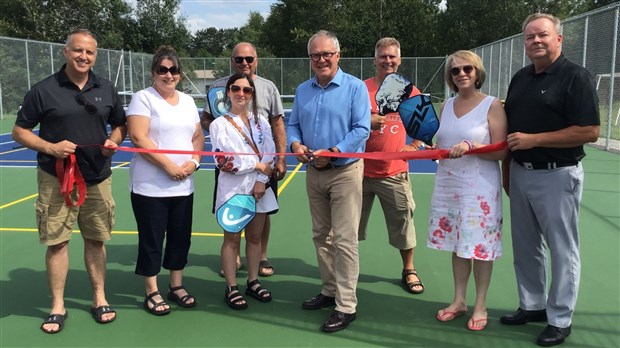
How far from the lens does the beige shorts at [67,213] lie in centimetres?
349

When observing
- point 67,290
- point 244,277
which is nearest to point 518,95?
point 244,277

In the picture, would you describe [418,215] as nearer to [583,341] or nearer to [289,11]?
[583,341]

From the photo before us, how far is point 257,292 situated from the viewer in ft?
13.3

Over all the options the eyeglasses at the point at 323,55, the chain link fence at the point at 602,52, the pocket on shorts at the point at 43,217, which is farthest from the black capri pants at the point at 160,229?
the chain link fence at the point at 602,52

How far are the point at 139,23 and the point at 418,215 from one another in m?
38.2

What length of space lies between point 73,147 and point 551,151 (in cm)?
315

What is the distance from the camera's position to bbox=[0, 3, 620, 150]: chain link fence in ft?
38.0

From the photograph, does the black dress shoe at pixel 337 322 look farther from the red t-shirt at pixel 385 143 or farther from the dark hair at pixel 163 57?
the dark hair at pixel 163 57

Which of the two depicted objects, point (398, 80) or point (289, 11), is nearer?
point (398, 80)

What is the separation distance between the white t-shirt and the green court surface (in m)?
0.98

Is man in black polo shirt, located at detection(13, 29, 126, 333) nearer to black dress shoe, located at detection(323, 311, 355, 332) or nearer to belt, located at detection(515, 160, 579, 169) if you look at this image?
black dress shoe, located at detection(323, 311, 355, 332)

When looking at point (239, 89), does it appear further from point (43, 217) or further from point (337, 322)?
point (337, 322)

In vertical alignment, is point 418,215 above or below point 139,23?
below

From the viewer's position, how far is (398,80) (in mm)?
3816
